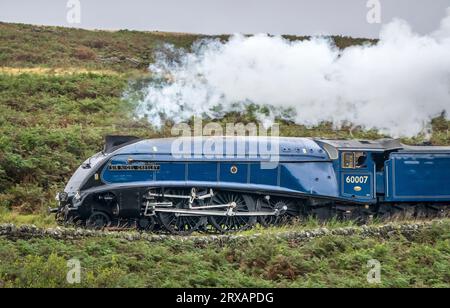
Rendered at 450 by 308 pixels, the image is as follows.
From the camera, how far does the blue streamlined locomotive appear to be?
61.4 feet

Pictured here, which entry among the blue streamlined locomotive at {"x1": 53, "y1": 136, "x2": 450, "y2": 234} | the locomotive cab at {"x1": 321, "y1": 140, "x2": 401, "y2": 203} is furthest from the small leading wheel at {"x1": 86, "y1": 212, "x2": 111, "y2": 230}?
the locomotive cab at {"x1": 321, "y1": 140, "x2": 401, "y2": 203}

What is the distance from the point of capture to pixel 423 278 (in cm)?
1555

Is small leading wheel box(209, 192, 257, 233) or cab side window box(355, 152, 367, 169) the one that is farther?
cab side window box(355, 152, 367, 169)

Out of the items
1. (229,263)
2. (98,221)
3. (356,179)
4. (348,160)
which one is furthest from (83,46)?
(229,263)

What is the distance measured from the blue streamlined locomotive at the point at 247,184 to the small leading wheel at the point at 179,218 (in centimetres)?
3

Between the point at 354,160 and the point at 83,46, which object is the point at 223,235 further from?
the point at 83,46

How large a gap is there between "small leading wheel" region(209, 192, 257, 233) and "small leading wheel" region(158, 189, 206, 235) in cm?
44

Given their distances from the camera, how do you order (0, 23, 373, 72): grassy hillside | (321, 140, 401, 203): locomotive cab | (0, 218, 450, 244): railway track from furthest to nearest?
(0, 23, 373, 72): grassy hillside < (321, 140, 401, 203): locomotive cab < (0, 218, 450, 244): railway track

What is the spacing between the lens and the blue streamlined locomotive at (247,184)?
61.4ft

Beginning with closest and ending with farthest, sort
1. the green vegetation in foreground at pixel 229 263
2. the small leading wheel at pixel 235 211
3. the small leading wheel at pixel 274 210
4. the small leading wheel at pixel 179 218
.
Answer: the green vegetation in foreground at pixel 229 263, the small leading wheel at pixel 179 218, the small leading wheel at pixel 235 211, the small leading wheel at pixel 274 210

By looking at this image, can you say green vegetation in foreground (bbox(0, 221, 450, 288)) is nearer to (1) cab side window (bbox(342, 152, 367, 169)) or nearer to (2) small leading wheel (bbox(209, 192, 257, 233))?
(2) small leading wheel (bbox(209, 192, 257, 233))

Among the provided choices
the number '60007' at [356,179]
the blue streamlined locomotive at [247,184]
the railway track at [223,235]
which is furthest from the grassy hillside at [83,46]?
the railway track at [223,235]

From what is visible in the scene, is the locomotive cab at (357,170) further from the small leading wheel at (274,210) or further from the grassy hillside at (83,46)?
the grassy hillside at (83,46)
